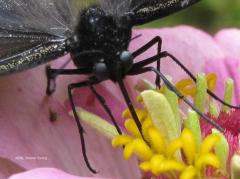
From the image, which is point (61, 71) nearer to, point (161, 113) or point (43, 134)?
point (43, 134)

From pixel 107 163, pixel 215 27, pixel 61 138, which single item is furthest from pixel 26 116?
pixel 215 27

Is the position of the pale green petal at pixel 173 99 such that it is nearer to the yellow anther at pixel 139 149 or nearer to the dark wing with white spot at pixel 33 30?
the yellow anther at pixel 139 149

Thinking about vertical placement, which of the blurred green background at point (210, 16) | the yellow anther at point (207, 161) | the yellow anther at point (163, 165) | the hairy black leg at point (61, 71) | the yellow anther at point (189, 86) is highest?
the hairy black leg at point (61, 71)

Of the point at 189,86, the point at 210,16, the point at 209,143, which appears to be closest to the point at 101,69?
the point at 209,143

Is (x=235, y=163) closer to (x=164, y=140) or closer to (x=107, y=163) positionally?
(x=164, y=140)

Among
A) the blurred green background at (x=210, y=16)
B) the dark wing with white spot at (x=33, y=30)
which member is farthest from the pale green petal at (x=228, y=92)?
the blurred green background at (x=210, y=16)

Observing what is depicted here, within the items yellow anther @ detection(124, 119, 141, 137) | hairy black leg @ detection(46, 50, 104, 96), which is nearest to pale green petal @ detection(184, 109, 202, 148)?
yellow anther @ detection(124, 119, 141, 137)
